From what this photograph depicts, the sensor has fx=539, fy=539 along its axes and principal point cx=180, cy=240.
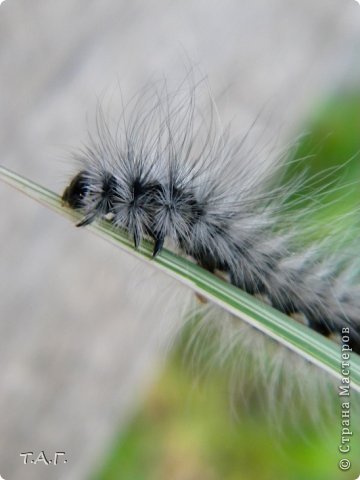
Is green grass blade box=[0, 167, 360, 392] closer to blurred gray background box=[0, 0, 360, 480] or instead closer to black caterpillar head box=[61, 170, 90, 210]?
black caterpillar head box=[61, 170, 90, 210]

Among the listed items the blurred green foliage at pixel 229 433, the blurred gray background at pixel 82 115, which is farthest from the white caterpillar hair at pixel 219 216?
the blurred gray background at pixel 82 115

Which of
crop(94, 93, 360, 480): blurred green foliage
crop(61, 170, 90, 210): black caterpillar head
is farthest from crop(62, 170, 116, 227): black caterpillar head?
crop(94, 93, 360, 480): blurred green foliage

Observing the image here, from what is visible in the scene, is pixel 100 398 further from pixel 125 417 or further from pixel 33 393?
pixel 33 393

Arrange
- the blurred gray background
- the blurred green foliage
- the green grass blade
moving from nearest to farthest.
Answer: the green grass blade, the blurred green foliage, the blurred gray background

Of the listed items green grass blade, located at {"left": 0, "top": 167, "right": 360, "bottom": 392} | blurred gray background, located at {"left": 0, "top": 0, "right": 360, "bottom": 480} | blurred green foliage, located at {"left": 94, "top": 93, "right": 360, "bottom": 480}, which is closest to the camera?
green grass blade, located at {"left": 0, "top": 167, "right": 360, "bottom": 392}

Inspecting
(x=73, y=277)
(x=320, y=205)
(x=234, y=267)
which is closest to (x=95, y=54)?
(x=73, y=277)
